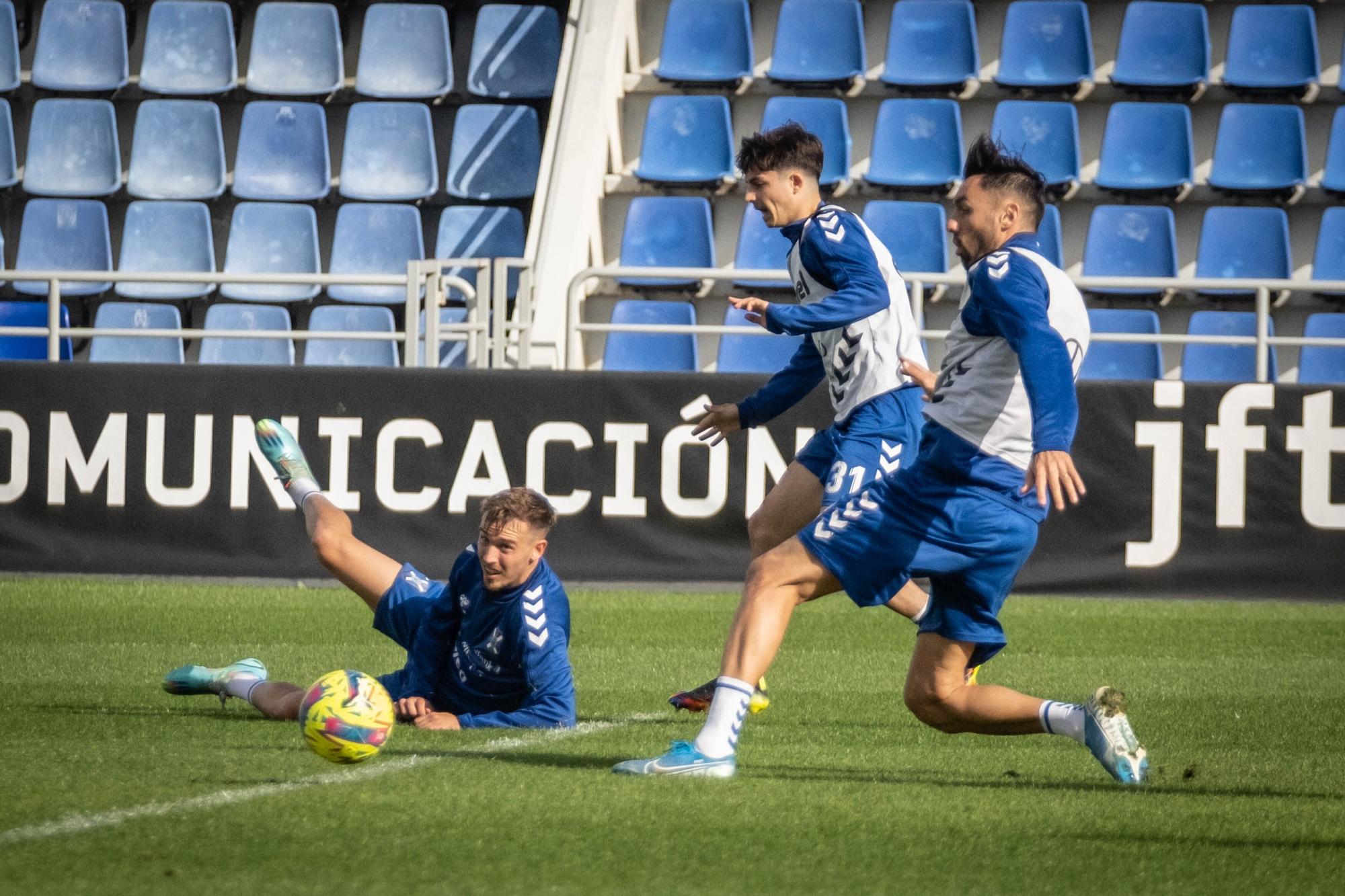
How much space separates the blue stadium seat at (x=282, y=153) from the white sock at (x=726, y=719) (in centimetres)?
1053

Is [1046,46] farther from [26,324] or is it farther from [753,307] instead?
[753,307]

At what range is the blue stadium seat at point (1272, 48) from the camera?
14.5 m

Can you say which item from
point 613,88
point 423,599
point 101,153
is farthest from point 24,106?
point 423,599

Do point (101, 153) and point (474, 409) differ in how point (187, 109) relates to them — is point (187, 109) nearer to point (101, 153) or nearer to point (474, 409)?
point (101, 153)

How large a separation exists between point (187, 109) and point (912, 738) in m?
10.8

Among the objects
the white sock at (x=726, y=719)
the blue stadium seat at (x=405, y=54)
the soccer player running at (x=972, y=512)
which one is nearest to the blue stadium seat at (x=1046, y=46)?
the blue stadium seat at (x=405, y=54)

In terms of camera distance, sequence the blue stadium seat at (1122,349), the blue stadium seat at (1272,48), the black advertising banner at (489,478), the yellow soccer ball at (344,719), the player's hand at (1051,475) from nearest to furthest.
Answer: the player's hand at (1051,475) < the yellow soccer ball at (344,719) < the black advertising banner at (489,478) < the blue stadium seat at (1122,349) < the blue stadium seat at (1272,48)

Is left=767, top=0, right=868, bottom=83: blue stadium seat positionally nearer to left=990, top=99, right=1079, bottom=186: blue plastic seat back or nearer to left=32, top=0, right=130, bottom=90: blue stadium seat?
left=990, top=99, right=1079, bottom=186: blue plastic seat back

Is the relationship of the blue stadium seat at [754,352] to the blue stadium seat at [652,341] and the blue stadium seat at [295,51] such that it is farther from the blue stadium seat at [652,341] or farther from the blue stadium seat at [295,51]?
the blue stadium seat at [295,51]

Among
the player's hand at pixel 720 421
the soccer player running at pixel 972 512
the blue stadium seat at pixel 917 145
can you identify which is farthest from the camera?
the blue stadium seat at pixel 917 145

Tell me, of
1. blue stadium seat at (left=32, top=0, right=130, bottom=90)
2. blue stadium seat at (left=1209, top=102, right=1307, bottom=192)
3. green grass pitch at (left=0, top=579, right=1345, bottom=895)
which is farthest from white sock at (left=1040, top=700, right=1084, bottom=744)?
blue stadium seat at (left=32, top=0, right=130, bottom=90)

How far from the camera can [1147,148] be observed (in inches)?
566

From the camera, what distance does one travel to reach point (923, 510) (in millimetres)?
4949

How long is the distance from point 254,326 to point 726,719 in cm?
995
